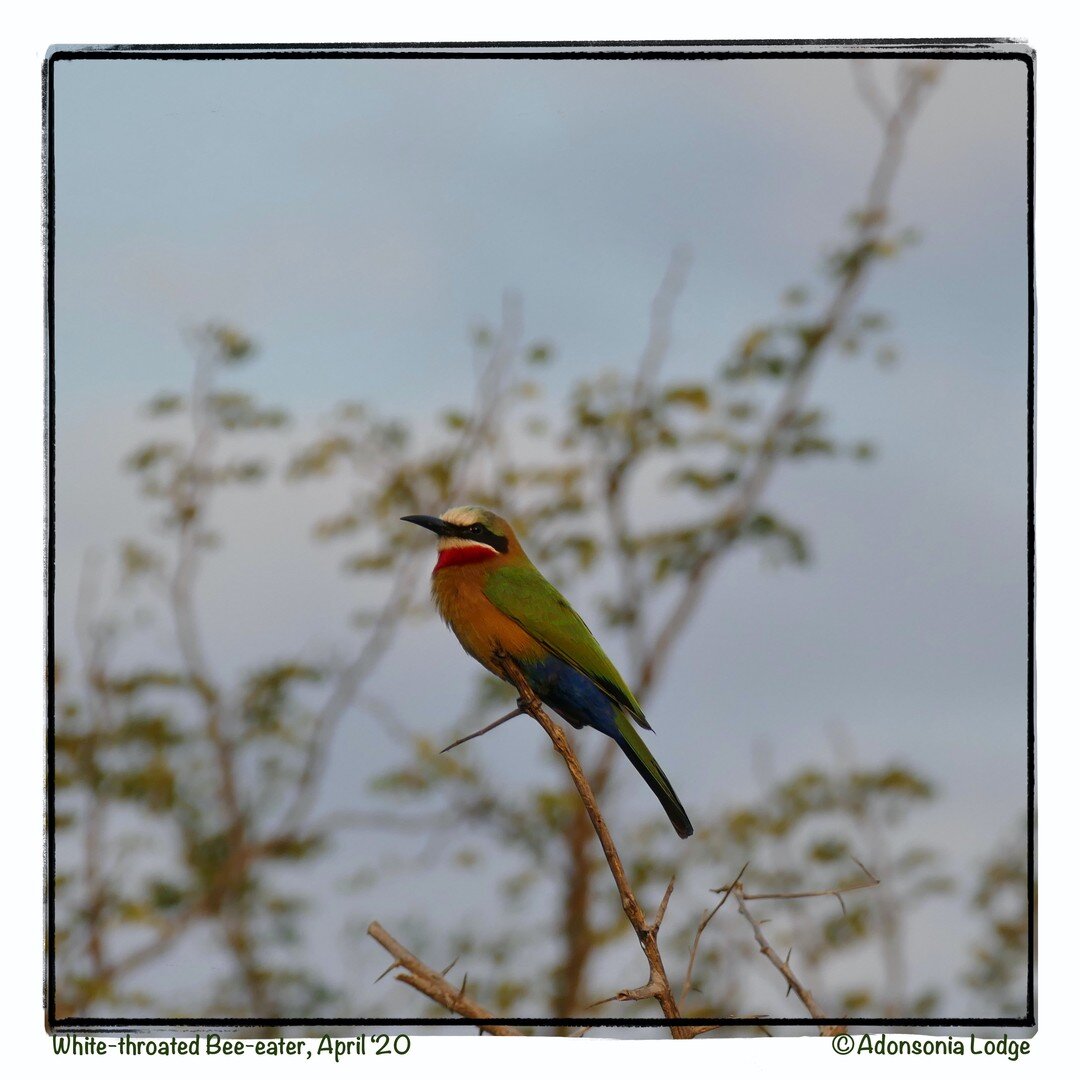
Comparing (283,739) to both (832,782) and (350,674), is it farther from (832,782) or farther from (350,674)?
(832,782)

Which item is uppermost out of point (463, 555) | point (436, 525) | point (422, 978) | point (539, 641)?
point (436, 525)

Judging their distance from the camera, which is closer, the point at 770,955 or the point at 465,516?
the point at 770,955

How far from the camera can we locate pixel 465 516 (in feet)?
11.9

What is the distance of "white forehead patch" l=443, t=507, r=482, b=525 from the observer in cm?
362

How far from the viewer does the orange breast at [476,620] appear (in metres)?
3.36

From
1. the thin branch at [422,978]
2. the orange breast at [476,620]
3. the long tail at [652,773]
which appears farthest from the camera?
the orange breast at [476,620]

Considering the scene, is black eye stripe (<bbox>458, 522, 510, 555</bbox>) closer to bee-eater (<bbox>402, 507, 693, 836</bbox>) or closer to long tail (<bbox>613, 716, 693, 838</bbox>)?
bee-eater (<bbox>402, 507, 693, 836</bbox>)

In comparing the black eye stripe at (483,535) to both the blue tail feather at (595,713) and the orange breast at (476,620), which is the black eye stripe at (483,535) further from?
the blue tail feather at (595,713)

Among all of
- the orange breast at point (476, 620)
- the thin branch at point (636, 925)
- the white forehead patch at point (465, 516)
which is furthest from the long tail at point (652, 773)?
the white forehead patch at point (465, 516)

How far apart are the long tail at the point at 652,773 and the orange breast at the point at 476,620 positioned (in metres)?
0.34

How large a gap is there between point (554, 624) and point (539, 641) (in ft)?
0.22

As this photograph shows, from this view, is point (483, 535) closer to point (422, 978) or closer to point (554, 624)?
point (554, 624)

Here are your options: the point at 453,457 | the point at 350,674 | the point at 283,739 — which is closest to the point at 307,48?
the point at 453,457

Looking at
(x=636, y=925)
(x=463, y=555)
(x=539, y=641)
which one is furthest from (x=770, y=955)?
(x=463, y=555)
